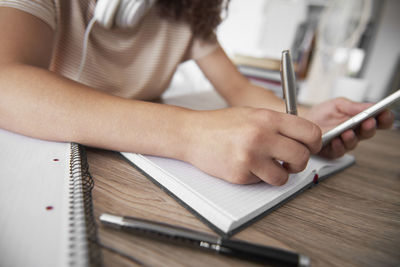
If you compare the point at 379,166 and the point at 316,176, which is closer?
the point at 316,176

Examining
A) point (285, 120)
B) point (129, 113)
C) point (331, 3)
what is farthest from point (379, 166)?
point (331, 3)

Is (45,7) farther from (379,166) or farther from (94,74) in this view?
(379,166)

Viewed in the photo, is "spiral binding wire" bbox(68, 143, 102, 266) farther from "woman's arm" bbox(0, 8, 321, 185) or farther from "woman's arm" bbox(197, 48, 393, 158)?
"woman's arm" bbox(197, 48, 393, 158)

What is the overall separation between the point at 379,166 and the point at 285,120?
0.34m

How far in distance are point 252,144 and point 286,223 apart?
0.09 m

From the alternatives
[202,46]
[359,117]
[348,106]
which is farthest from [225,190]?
[202,46]

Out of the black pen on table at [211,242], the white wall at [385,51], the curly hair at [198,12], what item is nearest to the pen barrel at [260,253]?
the black pen on table at [211,242]

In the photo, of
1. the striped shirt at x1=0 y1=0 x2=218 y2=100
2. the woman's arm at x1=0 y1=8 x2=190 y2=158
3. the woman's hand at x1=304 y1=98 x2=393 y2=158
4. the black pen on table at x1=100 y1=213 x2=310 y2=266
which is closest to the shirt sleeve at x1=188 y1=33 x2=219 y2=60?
the striped shirt at x1=0 y1=0 x2=218 y2=100

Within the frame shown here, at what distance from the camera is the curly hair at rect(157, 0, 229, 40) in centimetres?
60

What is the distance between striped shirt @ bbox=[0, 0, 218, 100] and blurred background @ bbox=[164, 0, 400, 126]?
0.64 metres

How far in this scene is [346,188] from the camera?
341mm

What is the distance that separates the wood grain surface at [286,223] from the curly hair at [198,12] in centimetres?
45

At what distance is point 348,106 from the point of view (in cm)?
46

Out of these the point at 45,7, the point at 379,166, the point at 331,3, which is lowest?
the point at 379,166
